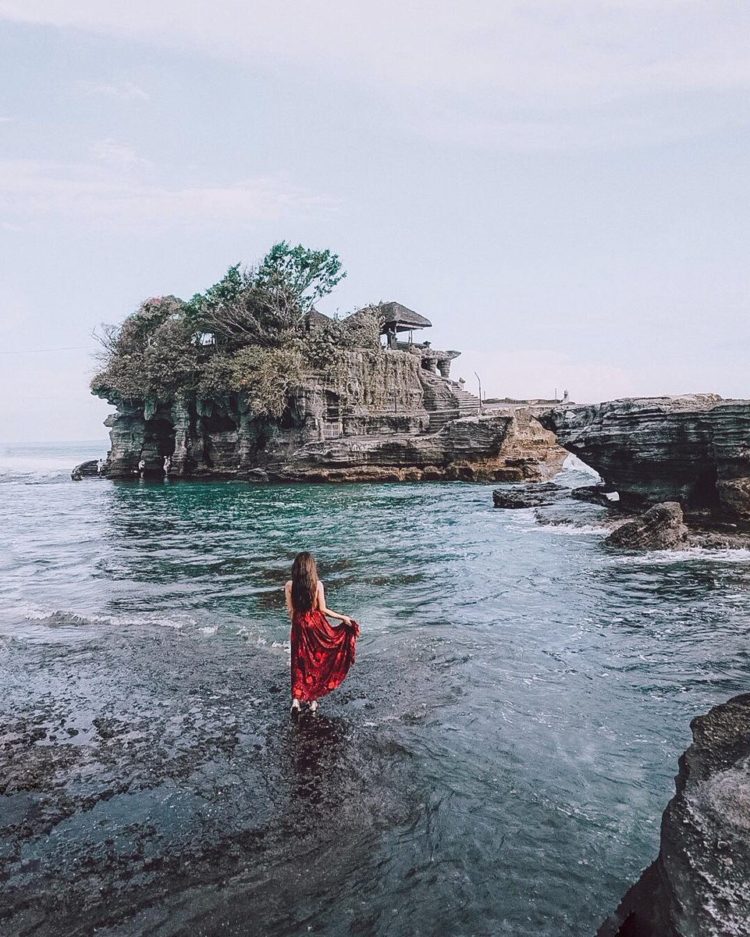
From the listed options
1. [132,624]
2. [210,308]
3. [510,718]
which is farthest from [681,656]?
[210,308]

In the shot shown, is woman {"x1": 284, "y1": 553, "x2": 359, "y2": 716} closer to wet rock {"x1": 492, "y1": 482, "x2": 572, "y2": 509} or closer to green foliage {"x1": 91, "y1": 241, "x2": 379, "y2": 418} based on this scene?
wet rock {"x1": 492, "y1": 482, "x2": 572, "y2": 509}

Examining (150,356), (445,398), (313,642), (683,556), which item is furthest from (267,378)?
(313,642)

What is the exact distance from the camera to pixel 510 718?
660 centimetres

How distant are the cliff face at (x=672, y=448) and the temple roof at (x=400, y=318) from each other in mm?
32527

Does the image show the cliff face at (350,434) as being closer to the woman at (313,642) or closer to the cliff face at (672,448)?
the cliff face at (672,448)

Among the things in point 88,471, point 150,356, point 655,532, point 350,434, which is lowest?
point 655,532

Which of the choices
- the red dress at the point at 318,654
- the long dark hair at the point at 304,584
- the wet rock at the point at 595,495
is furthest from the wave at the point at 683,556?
the long dark hair at the point at 304,584

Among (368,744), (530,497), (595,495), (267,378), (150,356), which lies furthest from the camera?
(150,356)

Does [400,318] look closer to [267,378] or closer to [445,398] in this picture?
[445,398]

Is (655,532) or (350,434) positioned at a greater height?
(350,434)

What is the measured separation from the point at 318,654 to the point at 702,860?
381 centimetres

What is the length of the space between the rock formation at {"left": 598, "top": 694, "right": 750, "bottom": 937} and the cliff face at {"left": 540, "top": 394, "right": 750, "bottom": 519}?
13.0 metres

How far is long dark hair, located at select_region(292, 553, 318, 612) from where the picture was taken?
6.48 meters

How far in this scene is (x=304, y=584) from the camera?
6.48 metres
